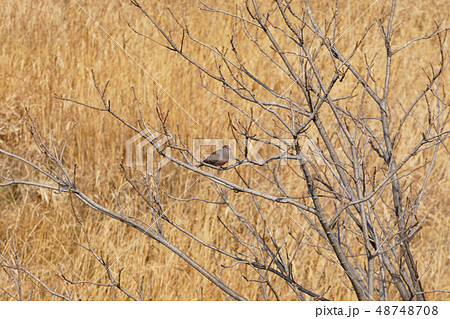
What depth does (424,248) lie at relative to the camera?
160 inches

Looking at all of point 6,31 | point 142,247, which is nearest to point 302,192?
point 142,247

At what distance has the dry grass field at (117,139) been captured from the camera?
3.71 m

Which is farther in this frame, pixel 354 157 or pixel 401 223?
pixel 401 223

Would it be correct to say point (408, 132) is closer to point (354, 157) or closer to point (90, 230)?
point (90, 230)

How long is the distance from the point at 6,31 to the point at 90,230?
8.63ft

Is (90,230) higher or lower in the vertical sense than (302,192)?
lower

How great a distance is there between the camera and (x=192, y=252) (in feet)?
12.4

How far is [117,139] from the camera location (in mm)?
4719

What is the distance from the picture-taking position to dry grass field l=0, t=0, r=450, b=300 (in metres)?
3.71
